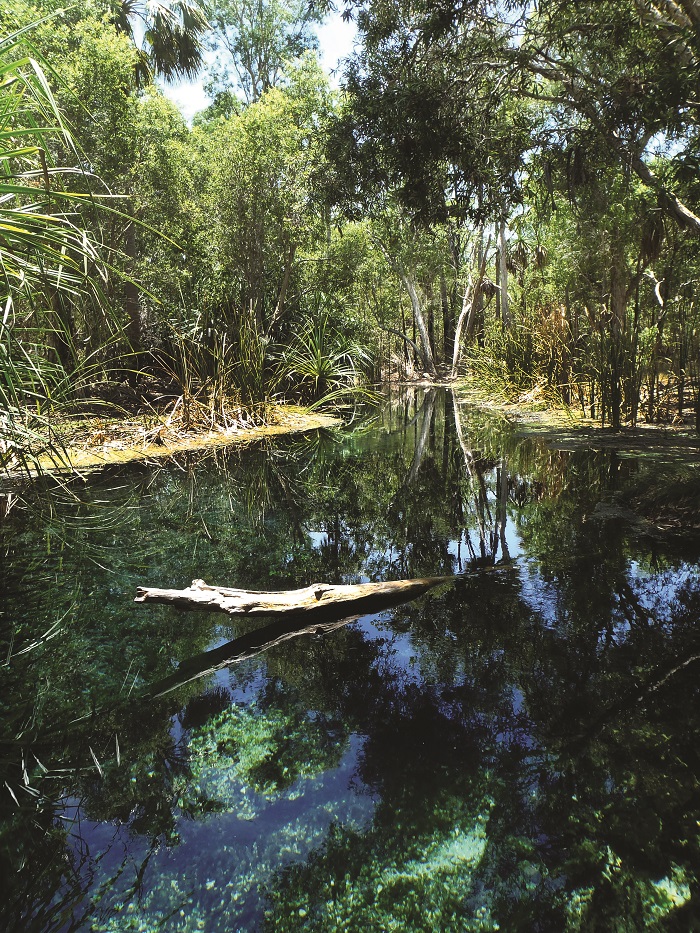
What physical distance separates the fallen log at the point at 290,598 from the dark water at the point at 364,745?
0.13 m

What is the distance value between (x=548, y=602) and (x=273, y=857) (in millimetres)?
1829

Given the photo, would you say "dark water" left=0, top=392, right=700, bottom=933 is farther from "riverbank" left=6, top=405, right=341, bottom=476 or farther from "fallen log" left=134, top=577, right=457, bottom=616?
"riverbank" left=6, top=405, right=341, bottom=476

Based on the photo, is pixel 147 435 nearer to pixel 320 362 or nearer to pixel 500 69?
pixel 320 362

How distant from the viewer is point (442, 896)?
4.67ft

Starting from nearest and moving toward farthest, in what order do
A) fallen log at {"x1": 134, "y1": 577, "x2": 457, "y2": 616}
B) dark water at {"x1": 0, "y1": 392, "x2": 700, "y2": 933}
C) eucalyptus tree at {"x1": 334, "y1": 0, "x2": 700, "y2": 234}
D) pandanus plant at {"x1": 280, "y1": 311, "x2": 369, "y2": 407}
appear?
dark water at {"x1": 0, "y1": 392, "x2": 700, "y2": 933} < fallen log at {"x1": 134, "y1": 577, "x2": 457, "y2": 616} < eucalyptus tree at {"x1": 334, "y1": 0, "x2": 700, "y2": 234} < pandanus plant at {"x1": 280, "y1": 311, "x2": 369, "y2": 407}

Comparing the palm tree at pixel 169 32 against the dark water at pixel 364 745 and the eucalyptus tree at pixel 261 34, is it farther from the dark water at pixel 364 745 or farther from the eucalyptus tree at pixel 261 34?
the dark water at pixel 364 745

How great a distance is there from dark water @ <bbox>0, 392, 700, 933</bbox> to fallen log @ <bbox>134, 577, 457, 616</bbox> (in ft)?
0.43

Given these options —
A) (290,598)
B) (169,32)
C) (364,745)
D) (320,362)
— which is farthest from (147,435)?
(169,32)

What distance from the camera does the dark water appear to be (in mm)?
1419

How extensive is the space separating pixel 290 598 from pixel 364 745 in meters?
0.91

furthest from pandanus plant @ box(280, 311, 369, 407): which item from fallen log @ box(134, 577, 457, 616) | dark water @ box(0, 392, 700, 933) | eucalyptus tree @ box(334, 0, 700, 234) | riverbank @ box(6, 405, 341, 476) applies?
fallen log @ box(134, 577, 457, 616)

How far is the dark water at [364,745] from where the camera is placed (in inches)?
55.9

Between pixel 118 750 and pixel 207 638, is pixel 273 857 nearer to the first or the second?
pixel 118 750

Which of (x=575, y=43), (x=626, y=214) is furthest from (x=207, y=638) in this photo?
(x=626, y=214)
